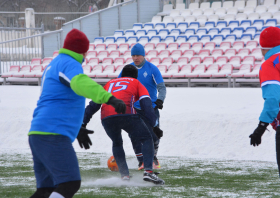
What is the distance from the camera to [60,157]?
311cm

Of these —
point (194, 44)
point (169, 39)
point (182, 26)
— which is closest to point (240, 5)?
point (182, 26)

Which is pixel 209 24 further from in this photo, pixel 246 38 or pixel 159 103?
pixel 159 103

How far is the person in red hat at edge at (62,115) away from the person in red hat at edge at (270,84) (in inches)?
55.6

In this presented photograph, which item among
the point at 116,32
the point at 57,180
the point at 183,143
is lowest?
the point at 183,143

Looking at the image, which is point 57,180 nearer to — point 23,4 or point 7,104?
point 7,104

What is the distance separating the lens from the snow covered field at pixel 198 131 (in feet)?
26.2

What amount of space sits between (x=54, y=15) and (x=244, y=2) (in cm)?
1267

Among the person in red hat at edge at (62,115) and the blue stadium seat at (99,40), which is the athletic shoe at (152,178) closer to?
the person in red hat at edge at (62,115)

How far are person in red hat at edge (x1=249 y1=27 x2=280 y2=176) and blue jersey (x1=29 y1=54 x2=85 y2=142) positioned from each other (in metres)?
1.72

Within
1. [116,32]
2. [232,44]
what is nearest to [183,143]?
[232,44]

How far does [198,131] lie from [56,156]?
5.93 metres

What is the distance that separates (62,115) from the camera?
3.19m

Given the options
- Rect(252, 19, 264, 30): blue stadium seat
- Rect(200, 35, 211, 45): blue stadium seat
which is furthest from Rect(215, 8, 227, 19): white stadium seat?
Rect(200, 35, 211, 45): blue stadium seat

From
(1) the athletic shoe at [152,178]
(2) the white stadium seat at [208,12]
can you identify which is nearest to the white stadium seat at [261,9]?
(2) the white stadium seat at [208,12]
